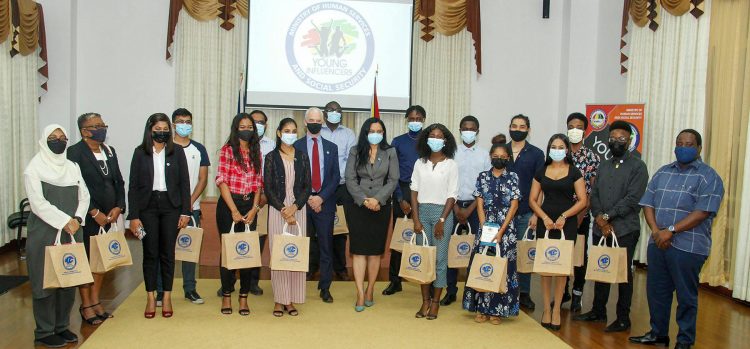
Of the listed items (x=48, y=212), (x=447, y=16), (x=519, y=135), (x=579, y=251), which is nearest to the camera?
(x=48, y=212)

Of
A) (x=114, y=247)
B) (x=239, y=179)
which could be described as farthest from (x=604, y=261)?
(x=114, y=247)

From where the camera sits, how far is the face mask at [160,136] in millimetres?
4367

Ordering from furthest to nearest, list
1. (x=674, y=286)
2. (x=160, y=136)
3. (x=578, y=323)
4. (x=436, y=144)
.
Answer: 1. (x=578, y=323)
2. (x=436, y=144)
3. (x=160, y=136)
4. (x=674, y=286)

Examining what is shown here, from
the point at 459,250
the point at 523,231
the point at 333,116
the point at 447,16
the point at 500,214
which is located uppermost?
the point at 447,16

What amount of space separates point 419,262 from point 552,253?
956 mm

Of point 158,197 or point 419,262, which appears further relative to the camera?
point 419,262

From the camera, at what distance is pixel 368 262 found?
4.89 meters

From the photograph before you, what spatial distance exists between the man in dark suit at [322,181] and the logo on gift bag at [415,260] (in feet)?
2.68

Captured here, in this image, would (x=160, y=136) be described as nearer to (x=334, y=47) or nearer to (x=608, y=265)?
(x=608, y=265)

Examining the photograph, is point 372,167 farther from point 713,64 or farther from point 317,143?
point 713,64

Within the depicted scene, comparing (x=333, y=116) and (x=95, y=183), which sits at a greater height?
(x=333, y=116)

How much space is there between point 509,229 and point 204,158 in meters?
2.51

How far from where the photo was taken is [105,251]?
4.20 meters

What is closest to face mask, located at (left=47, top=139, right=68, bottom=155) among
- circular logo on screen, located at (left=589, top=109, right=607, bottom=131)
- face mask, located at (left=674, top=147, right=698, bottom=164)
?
face mask, located at (left=674, top=147, right=698, bottom=164)
